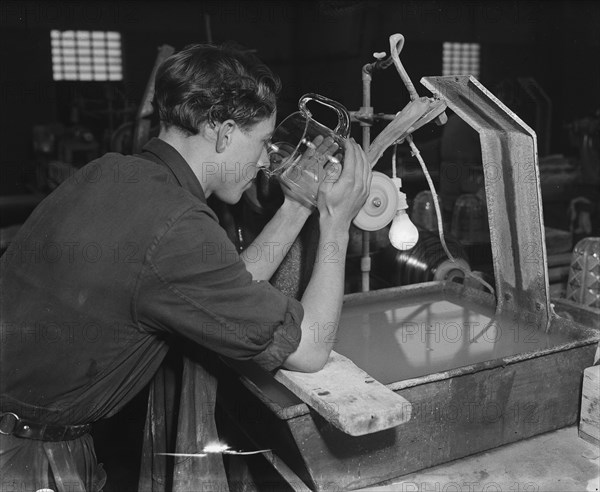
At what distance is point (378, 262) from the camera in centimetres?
292

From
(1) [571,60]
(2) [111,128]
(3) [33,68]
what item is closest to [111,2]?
(3) [33,68]

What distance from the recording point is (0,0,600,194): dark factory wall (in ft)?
26.9

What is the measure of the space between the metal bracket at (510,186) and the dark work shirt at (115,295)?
0.74 m

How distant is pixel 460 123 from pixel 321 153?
3518 millimetres

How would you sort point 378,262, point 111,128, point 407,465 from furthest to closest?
point 111,128 → point 378,262 → point 407,465

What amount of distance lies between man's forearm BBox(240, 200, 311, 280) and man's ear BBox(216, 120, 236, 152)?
0.41m

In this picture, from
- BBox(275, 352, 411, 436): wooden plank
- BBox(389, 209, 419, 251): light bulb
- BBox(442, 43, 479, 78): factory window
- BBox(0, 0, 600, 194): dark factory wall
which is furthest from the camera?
BBox(442, 43, 479, 78): factory window

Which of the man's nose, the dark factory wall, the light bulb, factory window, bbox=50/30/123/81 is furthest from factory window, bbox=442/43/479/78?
the man's nose

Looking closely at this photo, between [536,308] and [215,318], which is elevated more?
[215,318]

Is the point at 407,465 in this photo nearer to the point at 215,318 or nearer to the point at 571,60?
the point at 215,318

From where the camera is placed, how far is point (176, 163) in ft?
4.71

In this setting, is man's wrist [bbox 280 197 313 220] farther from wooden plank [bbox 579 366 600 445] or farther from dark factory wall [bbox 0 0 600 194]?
dark factory wall [bbox 0 0 600 194]

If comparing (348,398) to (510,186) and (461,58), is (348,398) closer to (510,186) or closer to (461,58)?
(510,186)

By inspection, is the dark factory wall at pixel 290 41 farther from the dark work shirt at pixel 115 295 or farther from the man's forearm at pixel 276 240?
the dark work shirt at pixel 115 295
